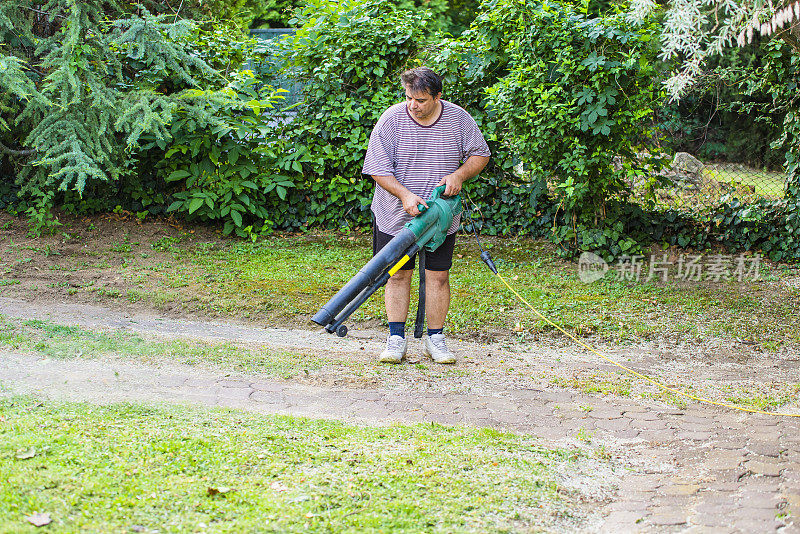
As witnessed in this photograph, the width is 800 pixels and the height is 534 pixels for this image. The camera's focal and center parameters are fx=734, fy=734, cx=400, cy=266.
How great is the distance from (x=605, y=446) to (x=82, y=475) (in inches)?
88.6

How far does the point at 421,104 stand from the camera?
4.36 m

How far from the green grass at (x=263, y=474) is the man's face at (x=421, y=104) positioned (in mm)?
1906

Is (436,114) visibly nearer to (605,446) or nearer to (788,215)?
(605,446)

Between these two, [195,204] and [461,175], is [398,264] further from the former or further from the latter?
[195,204]

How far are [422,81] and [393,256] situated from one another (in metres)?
1.06

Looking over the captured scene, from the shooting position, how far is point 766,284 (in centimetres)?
636

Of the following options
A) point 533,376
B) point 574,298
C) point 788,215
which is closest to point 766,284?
point 788,215

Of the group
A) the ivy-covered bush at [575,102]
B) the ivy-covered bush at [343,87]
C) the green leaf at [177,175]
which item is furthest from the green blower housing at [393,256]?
the green leaf at [177,175]

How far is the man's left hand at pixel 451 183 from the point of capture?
4432 mm

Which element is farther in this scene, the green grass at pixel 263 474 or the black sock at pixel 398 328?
the black sock at pixel 398 328

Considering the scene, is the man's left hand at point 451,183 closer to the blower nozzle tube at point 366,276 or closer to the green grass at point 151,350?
the blower nozzle tube at point 366,276

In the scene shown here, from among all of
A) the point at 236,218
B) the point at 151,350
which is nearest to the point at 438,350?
the point at 151,350

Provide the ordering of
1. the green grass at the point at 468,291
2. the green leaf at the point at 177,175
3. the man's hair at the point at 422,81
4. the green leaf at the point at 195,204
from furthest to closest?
the green leaf at the point at 177,175
the green leaf at the point at 195,204
the green grass at the point at 468,291
the man's hair at the point at 422,81

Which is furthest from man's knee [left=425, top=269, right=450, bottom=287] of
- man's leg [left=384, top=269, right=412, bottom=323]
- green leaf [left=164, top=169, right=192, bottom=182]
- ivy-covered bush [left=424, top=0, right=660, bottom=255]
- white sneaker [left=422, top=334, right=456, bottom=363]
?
green leaf [left=164, top=169, right=192, bottom=182]
